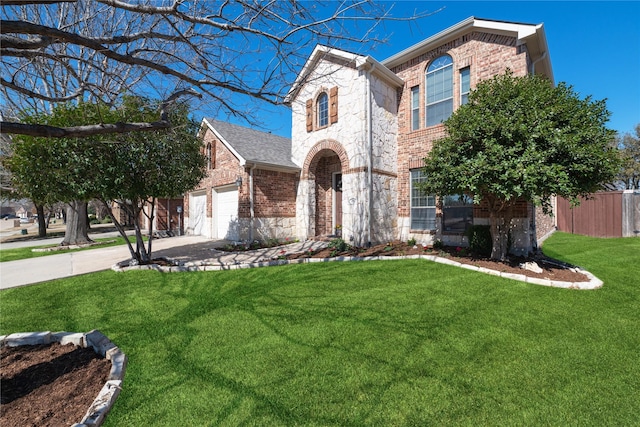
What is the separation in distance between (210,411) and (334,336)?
1646mm

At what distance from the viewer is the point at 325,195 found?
12.6m

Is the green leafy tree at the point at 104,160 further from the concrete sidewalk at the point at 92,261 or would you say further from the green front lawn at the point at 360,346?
the green front lawn at the point at 360,346

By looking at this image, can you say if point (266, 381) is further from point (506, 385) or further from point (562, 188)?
point (562, 188)

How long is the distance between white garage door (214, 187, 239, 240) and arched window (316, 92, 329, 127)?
463 cm

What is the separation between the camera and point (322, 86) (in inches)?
441

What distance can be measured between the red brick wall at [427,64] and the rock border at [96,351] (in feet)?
28.5

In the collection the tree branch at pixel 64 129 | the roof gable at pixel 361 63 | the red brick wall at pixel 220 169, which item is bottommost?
the tree branch at pixel 64 129

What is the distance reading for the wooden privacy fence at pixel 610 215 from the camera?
1202 centimetres

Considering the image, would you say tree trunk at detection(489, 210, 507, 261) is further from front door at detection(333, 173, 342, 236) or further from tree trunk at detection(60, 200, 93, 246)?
tree trunk at detection(60, 200, 93, 246)

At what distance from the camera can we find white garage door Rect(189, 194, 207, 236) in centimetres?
1479

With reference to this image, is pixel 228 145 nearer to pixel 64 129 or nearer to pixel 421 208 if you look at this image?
pixel 421 208

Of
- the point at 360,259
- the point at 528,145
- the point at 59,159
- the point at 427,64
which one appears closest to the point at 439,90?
the point at 427,64

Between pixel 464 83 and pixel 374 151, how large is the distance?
11.8ft

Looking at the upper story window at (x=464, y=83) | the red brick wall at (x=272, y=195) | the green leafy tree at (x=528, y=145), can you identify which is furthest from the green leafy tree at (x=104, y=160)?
the upper story window at (x=464, y=83)
